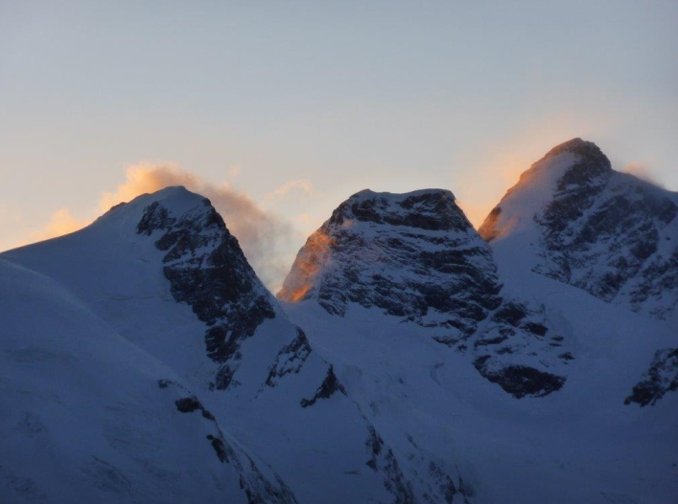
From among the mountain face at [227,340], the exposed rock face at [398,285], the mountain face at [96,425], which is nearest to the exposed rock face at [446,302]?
the exposed rock face at [398,285]

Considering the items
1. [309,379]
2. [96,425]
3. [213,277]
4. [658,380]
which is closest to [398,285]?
[658,380]

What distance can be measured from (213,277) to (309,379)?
1322 cm

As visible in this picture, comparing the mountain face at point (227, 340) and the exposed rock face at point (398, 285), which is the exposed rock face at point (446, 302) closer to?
the exposed rock face at point (398, 285)

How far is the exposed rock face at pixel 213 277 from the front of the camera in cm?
13825

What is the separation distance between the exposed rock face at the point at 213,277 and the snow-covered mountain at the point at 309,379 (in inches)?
7.3

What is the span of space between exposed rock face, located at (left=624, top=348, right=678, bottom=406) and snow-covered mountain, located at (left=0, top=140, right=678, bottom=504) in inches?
8.6

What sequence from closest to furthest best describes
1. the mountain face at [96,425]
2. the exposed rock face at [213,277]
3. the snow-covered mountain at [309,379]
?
the mountain face at [96,425], the snow-covered mountain at [309,379], the exposed rock face at [213,277]

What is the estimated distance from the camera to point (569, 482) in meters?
157

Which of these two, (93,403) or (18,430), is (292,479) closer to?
(93,403)

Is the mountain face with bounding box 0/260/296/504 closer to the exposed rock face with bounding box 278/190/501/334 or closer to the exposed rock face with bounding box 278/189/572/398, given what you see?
the exposed rock face with bounding box 278/189/572/398

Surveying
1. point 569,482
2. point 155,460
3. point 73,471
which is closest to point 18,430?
point 73,471

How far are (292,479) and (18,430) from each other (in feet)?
110

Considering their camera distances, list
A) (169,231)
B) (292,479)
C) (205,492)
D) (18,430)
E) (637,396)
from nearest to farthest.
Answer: (18,430)
(205,492)
(292,479)
(169,231)
(637,396)

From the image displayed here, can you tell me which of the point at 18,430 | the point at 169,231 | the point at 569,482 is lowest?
the point at 569,482
